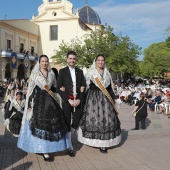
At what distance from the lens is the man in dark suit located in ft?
16.0

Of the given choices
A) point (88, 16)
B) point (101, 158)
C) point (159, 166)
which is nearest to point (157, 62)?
point (88, 16)

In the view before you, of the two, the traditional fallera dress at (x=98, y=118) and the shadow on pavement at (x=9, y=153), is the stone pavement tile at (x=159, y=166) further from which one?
the shadow on pavement at (x=9, y=153)

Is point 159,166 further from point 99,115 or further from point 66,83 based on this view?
point 66,83

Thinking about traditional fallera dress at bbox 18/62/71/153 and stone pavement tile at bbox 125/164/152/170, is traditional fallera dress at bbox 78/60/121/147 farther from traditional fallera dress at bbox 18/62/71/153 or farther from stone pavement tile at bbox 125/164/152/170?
stone pavement tile at bbox 125/164/152/170

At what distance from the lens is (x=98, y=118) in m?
5.08

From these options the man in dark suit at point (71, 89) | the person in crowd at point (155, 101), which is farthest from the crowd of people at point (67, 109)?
the person in crowd at point (155, 101)

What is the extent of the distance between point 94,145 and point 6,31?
106 feet

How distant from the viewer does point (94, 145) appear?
199 inches

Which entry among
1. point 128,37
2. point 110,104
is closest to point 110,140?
point 110,104

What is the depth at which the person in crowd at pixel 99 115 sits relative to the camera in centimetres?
505

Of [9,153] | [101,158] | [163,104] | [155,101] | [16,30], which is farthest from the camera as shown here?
[16,30]

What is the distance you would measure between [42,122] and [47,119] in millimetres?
96

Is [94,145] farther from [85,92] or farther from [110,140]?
[85,92]

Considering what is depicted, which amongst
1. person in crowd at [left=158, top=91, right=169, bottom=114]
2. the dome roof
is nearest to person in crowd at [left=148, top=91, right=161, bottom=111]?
person in crowd at [left=158, top=91, right=169, bottom=114]
